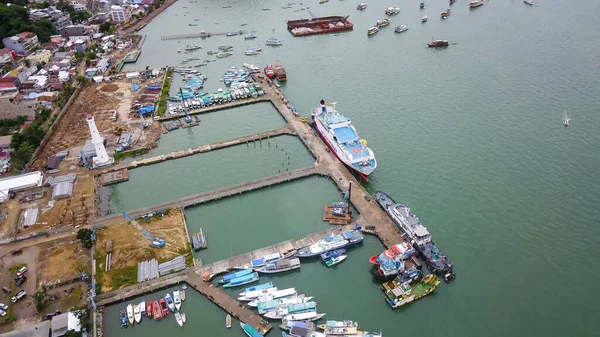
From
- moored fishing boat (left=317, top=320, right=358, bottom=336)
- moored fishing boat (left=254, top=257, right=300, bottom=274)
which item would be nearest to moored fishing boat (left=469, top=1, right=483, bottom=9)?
moored fishing boat (left=254, top=257, right=300, bottom=274)

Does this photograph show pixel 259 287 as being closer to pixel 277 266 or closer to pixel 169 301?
pixel 277 266

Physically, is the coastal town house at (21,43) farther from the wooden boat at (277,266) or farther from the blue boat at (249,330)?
the blue boat at (249,330)

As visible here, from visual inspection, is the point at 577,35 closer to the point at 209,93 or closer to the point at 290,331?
the point at 209,93

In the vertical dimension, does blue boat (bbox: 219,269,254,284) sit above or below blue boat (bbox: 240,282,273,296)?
above

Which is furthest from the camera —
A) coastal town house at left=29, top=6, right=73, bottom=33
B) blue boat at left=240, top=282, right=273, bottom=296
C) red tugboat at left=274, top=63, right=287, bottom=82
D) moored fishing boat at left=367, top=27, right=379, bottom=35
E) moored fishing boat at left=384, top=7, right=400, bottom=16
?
moored fishing boat at left=384, top=7, right=400, bottom=16

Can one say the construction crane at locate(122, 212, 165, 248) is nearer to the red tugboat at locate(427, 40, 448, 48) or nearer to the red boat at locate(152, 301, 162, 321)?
the red boat at locate(152, 301, 162, 321)

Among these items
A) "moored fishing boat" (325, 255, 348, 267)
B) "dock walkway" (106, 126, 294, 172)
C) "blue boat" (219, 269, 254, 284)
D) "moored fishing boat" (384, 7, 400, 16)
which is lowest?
"moored fishing boat" (325, 255, 348, 267)
